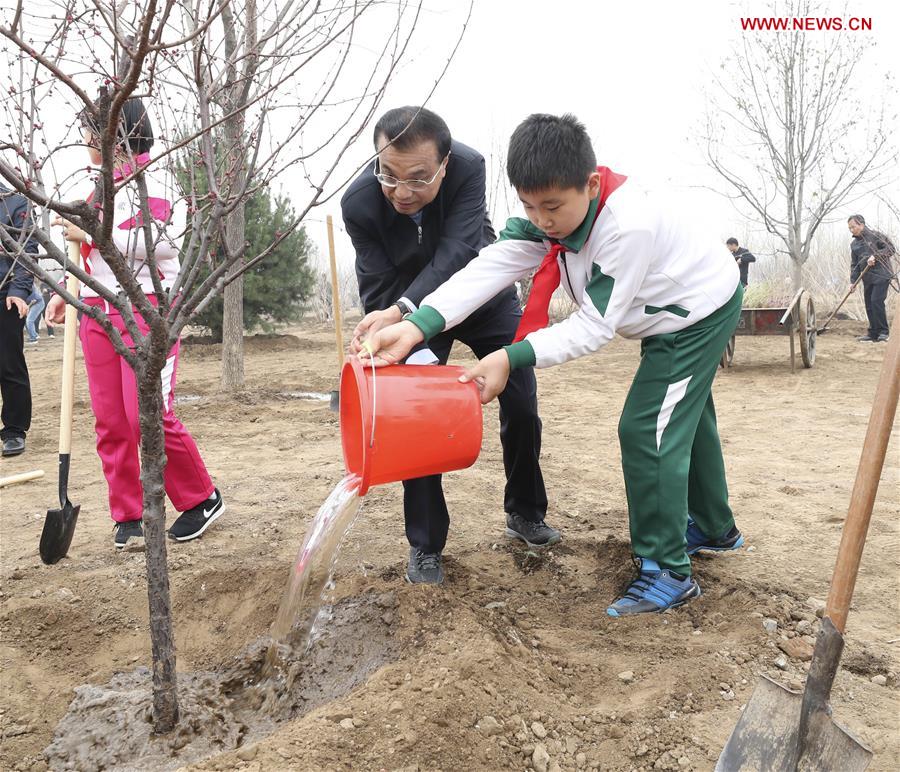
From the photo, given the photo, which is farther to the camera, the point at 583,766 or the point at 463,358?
the point at 463,358


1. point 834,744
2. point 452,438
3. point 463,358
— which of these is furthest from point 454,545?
point 463,358

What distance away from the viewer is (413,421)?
213cm

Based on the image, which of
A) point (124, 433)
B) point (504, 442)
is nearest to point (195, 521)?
point (124, 433)

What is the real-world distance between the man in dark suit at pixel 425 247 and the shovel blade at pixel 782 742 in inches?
51.4

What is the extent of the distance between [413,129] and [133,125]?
82cm

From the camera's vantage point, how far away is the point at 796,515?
3.57 meters

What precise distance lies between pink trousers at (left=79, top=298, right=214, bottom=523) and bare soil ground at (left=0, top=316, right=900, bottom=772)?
0.22 m

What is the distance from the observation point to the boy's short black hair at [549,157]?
2.16 m

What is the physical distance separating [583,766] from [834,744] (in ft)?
1.83

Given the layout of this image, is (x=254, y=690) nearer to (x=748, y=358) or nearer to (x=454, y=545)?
(x=454, y=545)

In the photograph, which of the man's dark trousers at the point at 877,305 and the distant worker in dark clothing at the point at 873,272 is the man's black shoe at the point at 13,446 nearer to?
the distant worker in dark clothing at the point at 873,272

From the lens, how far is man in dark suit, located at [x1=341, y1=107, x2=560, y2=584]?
2.50 m

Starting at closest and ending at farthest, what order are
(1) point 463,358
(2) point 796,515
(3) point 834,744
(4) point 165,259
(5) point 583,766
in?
(3) point 834,744 < (5) point 583,766 < (4) point 165,259 < (2) point 796,515 < (1) point 463,358

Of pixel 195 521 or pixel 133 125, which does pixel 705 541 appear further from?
pixel 133 125
